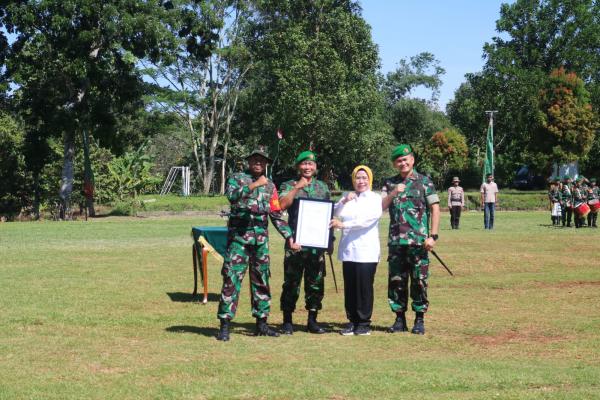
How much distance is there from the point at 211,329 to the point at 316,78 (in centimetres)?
4813

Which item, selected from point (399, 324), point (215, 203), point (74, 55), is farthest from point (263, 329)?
point (215, 203)

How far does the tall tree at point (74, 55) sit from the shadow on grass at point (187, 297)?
29.4m

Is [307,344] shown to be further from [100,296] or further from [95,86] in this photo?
[95,86]

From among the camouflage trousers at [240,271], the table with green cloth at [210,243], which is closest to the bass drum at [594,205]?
the table with green cloth at [210,243]

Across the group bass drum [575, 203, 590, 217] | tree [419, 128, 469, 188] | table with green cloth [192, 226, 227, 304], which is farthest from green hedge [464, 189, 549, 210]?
table with green cloth [192, 226, 227, 304]

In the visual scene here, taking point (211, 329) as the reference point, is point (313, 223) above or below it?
above

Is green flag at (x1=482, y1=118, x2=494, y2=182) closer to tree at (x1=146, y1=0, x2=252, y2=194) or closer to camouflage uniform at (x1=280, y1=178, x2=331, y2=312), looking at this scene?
tree at (x1=146, y1=0, x2=252, y2=194)

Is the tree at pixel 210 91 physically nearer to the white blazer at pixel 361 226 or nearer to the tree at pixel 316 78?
the tree at pixel 316 78

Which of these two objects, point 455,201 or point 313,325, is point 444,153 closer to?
point 455,201

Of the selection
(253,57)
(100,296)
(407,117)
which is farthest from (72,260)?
(407,117)

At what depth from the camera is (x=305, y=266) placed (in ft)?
33.1

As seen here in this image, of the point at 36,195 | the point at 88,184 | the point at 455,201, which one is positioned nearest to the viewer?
the point at 455,201

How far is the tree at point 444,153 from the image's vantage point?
75.8m

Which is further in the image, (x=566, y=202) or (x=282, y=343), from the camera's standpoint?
(x=566, y=202)
